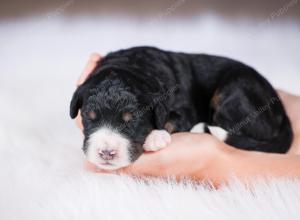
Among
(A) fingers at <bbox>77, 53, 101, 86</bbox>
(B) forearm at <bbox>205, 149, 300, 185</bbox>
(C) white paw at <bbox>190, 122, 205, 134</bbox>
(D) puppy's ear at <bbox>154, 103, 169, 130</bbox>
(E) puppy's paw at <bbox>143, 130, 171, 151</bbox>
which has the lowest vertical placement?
(C) white paw at <bbox>190, 122, 205, 134</bbox>

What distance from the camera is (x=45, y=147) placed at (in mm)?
3621

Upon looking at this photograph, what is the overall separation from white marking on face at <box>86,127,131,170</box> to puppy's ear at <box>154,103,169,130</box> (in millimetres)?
309

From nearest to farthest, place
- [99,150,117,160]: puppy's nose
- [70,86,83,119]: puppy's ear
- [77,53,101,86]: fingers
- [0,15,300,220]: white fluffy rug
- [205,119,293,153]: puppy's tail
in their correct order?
[0,15,300,220]: white fluffy rug, [99,150,117,160]: puppy's nose, [70,86,83,119]: puppy's ear, [205,119,293,153]: puppy's tail, [77,53,101,86]: fingers

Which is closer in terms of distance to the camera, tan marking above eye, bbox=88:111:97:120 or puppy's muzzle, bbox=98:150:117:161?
puppy's muzzle, bbox=98:150:117:161

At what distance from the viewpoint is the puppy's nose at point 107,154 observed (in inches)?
114

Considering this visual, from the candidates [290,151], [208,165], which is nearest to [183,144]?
[208,165]

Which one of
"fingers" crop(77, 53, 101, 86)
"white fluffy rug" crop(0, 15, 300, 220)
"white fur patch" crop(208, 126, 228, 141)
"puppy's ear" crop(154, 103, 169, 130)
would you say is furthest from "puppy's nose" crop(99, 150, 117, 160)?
"fingers" crop(77, 53, 101, 86)

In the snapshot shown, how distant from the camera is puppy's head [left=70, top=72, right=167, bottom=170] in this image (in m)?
2.95

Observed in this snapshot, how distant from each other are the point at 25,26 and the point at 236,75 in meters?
2.08

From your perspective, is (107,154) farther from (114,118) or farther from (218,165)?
(218,165)

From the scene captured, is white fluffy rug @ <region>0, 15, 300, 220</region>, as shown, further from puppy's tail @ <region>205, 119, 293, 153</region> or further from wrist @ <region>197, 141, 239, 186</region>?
puppy's tail @ <region>205, 119, 293, 153</region>

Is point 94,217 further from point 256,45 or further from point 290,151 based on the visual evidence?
point 256,45

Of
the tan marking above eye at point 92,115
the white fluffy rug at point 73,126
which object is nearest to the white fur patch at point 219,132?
the white fluffy rug at point 73,126

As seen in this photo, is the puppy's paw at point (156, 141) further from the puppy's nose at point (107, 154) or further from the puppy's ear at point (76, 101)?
the puppy's ear at point (76, 101)
